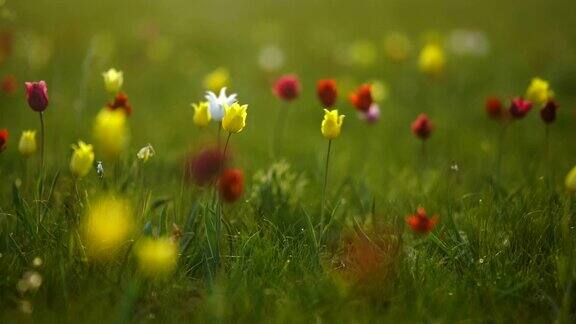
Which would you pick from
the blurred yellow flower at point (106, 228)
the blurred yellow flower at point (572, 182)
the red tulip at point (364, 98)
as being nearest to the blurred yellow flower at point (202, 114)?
the blurred yellow flower at point (106, 228)

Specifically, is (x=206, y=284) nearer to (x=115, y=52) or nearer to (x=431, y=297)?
(x=431, y=297)

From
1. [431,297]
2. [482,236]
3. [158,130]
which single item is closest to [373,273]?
[431,297]

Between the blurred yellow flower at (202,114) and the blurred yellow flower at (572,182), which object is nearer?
the blurred yellow flower at (572,182)

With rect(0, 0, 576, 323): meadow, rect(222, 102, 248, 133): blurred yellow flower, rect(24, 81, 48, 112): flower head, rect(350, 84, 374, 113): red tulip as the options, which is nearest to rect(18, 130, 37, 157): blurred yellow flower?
rect(0, 0, 576, 323): meadow

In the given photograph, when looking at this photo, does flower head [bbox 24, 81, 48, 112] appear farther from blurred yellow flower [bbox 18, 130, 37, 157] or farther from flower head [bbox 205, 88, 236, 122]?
flower head [bbox 205, 88, 236, 122]

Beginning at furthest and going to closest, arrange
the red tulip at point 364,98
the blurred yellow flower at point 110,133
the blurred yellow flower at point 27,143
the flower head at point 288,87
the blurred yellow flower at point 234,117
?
the flower head at point 288,87
the red tulip at point 364,98
the blurred yellow flower at point 27,143
the blurred yellow flower at point 234,117
the blurred yellow flower at point 110,133

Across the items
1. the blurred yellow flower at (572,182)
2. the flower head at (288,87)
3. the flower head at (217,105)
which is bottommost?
the blurred yellow flower at (572,182)

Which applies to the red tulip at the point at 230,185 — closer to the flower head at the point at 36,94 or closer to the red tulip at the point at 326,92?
the flower head at the point at 36,94

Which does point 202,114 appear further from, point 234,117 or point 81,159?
point 81,159
